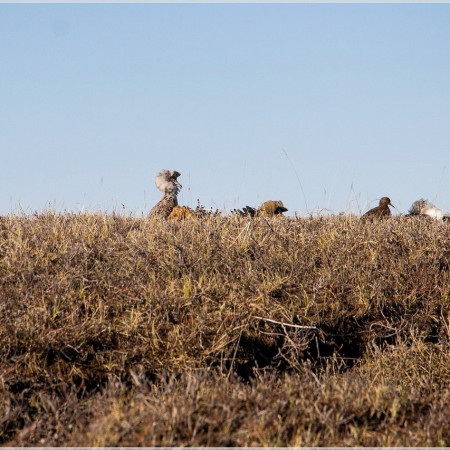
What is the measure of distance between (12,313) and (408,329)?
4.06m

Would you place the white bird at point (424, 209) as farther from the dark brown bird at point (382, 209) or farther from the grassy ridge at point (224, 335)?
the grassy ridge at point (224, 335)

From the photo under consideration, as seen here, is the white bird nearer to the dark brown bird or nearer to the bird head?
the dark brown bird

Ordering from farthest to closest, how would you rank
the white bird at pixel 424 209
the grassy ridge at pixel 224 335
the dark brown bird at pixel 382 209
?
the white bird at pixel 424 209 → the dark brown bird at pixel 382 209 → the grassy ridge at pixel 224 335

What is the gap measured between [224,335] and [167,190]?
8799 millimetres

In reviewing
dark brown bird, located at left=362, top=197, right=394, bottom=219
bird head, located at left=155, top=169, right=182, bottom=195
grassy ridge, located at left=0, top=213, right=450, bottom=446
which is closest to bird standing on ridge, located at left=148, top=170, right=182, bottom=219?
bird head, located at left=155, top=169, right=182, bottom=195

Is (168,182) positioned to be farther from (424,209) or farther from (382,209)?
(424,209)

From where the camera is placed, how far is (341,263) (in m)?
7.40

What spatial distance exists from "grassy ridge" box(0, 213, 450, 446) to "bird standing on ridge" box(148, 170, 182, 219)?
16.7ft

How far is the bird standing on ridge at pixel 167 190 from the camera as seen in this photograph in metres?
13.7

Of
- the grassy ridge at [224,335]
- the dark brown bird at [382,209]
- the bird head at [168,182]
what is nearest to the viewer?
the grassy ridge at [224,335]

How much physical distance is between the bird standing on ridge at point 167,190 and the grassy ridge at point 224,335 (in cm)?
509

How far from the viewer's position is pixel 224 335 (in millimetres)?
6062

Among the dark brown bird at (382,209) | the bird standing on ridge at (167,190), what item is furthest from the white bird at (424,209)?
the bird standing on ridge at (167,190)

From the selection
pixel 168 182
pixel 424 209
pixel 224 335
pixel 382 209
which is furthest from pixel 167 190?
pixel 224 335
